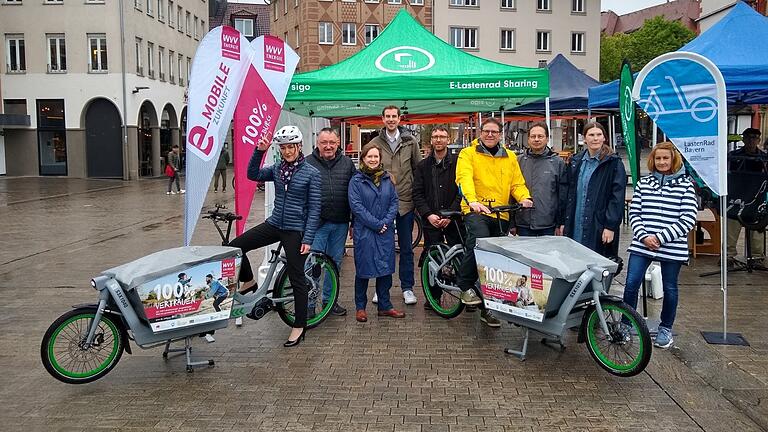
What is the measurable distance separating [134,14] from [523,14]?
1017 inches

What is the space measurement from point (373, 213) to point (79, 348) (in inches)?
110

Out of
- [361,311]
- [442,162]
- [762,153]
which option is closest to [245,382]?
[361,311]

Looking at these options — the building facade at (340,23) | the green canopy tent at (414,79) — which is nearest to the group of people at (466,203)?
the green canopy tent at (414,79)

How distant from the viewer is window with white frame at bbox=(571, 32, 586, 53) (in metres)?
48.4

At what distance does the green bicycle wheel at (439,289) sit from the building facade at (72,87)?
2991 cm

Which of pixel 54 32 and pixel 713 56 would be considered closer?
pixel 713 56

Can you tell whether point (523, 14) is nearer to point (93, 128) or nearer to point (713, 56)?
point (93, 128)

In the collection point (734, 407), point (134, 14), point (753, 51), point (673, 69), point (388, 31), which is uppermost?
point (134, 14)

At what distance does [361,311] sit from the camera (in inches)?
262

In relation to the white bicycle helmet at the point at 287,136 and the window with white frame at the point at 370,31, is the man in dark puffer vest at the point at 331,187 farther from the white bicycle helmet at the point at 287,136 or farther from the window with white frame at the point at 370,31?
the window with white frame at the point at 370,31

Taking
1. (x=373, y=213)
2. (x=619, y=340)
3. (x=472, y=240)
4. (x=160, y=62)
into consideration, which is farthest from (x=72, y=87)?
(x=619, y=340)

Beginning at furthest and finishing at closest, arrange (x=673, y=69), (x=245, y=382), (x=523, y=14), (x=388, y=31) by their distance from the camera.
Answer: (x=523, y=14) → (x=388, y=31) → (x=673, y=69) → (x=245, y=382)

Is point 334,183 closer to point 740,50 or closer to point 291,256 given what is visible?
point 291,256

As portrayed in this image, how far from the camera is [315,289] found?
20.7ft
